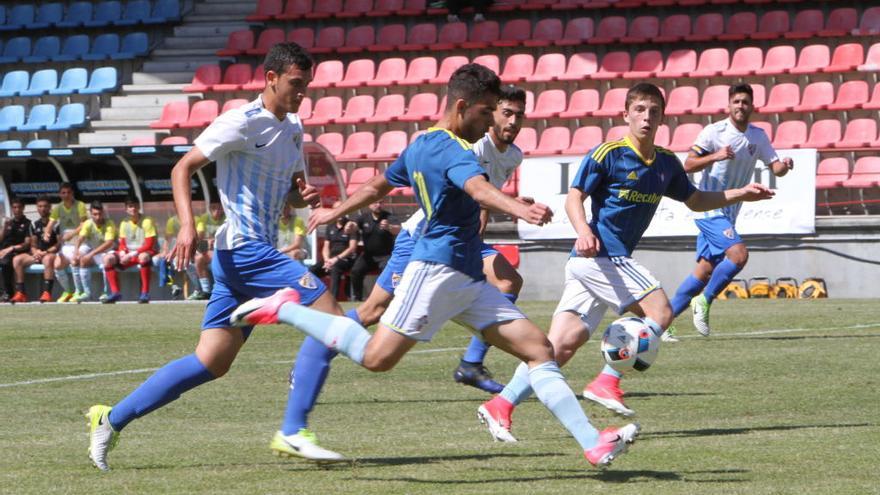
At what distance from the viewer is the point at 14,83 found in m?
30.2

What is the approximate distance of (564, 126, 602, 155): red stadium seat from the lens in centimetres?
2461

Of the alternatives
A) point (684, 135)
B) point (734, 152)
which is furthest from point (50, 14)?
point (734, 152)

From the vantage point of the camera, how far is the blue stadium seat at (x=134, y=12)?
3109 centimetres

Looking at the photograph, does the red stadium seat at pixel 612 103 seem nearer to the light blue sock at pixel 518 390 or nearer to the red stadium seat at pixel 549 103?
the red stadium seat at pixel 549 103

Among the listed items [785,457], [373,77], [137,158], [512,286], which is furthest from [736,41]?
[785,457]

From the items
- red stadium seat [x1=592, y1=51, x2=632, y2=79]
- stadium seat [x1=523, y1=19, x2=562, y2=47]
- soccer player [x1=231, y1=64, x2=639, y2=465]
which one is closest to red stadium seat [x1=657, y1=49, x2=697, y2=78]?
red stadium seat [x1=592, y1=51, x2=632, y2=79]

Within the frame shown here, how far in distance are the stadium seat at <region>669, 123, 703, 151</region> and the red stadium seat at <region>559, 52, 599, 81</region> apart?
237cm

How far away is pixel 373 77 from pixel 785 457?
21998mm

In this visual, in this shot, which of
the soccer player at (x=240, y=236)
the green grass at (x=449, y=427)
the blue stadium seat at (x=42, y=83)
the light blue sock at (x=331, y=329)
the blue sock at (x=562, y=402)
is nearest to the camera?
the blue sock at (x=562, y=402)

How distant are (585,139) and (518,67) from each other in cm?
238

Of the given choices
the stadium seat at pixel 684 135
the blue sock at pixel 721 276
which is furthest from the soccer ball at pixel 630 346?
the stadium seat at pixel 684 135

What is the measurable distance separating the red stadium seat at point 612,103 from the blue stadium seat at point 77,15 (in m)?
12.5

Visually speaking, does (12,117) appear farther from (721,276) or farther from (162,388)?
(162,388)

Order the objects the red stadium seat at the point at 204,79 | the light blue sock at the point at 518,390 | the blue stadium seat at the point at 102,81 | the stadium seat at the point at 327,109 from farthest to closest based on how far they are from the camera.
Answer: the blue stadium seat at the point at 102,81 → the red stadium seat at the point at 204,79 → the stadium seat at the point at 327,109 → the light blue sock at the point at 518,390
